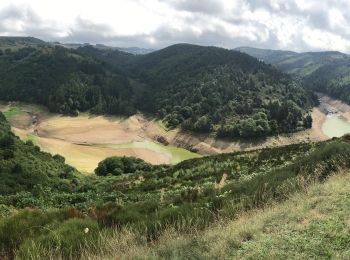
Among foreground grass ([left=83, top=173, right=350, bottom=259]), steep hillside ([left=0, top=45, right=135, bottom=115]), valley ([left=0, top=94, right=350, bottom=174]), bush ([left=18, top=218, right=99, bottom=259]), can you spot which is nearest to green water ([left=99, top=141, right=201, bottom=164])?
valley ([left=0, top=94, right=350, bottom=174])

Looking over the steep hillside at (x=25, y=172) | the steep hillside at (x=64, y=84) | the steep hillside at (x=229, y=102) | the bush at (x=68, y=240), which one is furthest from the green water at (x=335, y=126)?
the bush at (x=68, y=240)

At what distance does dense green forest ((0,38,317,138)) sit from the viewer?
5098 inches

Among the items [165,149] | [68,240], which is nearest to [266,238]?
[68,240]

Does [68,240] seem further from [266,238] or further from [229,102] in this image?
[229,102]

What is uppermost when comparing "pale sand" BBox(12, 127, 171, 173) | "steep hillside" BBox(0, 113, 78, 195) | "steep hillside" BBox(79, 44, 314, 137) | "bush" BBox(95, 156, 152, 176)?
"steep hillside" BBox(79, 44, 314, 137)

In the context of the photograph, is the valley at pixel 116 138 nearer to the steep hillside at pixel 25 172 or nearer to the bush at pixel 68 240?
the steep hillside at pixel 25 172

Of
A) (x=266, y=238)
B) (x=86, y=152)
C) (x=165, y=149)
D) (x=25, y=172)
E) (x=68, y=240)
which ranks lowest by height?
(x=86, y=152)

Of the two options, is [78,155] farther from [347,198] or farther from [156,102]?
[347,198]

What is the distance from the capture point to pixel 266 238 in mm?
9484

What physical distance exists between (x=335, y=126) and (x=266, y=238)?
155803 mm

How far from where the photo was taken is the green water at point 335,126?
14088 cm

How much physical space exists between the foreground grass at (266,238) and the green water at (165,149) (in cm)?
9258

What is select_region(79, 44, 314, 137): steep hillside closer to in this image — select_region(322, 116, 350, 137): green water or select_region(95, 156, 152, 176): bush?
select_region(322, 116, 350, 137): green water

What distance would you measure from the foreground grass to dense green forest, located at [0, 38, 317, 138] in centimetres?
10504
